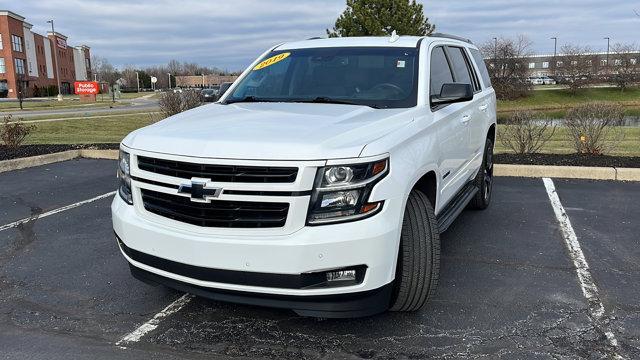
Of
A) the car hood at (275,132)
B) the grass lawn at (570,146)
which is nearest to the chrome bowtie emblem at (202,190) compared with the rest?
the car hood at (275,132)

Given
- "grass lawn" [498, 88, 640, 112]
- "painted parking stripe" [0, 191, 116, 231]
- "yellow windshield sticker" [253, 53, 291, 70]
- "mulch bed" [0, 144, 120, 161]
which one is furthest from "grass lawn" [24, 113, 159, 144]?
"grass lawn" [498, 88, 640, 112]

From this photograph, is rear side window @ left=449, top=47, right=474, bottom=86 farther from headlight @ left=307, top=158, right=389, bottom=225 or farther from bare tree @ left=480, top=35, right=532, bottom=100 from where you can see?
bare tree @ left=480, top=35, right=532, bottom=100

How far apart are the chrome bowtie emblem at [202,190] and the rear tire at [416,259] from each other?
3.75 feet

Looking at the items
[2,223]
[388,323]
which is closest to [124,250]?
[388,323]

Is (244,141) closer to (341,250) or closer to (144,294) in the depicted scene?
(341,250)

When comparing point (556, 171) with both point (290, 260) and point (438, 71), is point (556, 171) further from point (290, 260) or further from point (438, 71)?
point (290, 260)

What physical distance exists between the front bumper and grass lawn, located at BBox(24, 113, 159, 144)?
13848 mm

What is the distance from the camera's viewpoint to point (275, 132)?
3.14 metres

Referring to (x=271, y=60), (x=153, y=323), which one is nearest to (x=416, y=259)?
(x=153, y=323)

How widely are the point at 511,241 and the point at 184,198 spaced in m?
3.55

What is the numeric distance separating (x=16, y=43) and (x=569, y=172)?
82.9 m

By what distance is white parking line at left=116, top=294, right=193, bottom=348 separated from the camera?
3.38 m

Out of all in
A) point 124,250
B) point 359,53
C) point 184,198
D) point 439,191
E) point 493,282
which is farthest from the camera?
point 359,53

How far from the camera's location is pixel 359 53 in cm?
467
